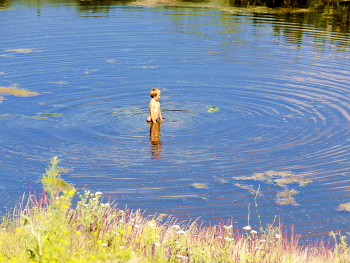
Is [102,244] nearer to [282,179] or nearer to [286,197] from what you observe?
[286,197]

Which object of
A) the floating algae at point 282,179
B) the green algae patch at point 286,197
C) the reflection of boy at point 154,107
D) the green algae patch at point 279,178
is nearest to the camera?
the green algae patch at point 286,197

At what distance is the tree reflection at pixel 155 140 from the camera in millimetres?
15180

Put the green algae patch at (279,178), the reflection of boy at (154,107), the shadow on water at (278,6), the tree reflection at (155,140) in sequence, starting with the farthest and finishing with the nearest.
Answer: the shadow on water at (278,6) < the reflection of boy at (154,107) < the tree reflection at (155,140) < the green algae patch at (279,178)

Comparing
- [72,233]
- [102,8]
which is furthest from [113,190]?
[102,8]

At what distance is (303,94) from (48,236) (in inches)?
582

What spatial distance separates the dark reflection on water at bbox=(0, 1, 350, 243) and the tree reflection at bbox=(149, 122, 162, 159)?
74mm

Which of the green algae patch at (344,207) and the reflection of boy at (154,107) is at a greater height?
the reflection of boy at (154,107)

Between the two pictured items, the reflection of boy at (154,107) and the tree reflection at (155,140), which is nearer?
the tree reflection at (155,140)

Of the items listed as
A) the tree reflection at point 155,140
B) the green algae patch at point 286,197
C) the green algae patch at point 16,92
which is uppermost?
the green algae patch at point 16,92

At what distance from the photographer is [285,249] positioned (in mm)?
9133

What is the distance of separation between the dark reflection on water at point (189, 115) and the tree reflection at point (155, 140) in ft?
0.24

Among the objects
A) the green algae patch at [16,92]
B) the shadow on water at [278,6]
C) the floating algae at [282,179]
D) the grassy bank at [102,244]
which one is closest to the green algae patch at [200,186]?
the floating algae at [282,179]

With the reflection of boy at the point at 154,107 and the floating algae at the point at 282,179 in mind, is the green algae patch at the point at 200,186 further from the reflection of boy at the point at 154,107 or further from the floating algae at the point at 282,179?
the reflection of boy at the point at 154,107

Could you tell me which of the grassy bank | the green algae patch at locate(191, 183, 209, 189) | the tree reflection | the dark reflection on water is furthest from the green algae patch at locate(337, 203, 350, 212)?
the tree reflection
